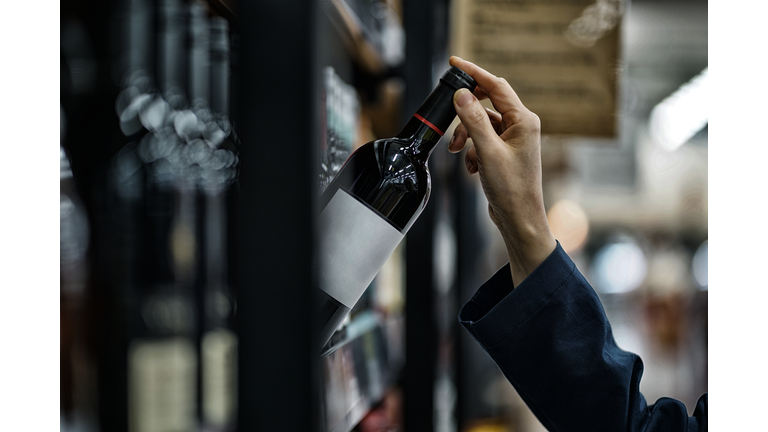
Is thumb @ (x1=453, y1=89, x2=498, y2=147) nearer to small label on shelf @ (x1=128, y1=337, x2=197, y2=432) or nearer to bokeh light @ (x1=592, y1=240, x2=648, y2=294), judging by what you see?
small label on shelf @ (x1=128, y1=337, x2=197, y2=432)

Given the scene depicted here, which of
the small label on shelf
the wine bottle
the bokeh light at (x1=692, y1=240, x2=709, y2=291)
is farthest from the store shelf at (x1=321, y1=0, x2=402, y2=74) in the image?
the bokeh light at (x1=692, y1=240, x2=709, y2=291)

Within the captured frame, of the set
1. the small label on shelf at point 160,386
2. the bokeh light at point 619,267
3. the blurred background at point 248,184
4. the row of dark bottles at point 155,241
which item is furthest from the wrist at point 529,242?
the bokeh light at point 619,267

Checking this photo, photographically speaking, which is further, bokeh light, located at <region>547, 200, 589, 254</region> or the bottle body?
bokeh light, located at <region>547, 200, 589, 254</region>

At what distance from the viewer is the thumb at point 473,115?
2.05ft

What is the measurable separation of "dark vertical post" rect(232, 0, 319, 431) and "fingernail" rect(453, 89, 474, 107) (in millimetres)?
246

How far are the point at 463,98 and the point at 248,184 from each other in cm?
31

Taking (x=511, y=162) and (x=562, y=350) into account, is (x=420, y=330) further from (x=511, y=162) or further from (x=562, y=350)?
(x=511, y=162)

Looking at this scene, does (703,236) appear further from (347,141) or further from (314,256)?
(314,256)

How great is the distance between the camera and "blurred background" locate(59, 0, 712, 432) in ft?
1.42

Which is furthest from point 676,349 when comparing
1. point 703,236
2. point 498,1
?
point 498,1

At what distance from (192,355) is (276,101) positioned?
1.54ft

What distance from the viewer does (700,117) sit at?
2947 millimetres
